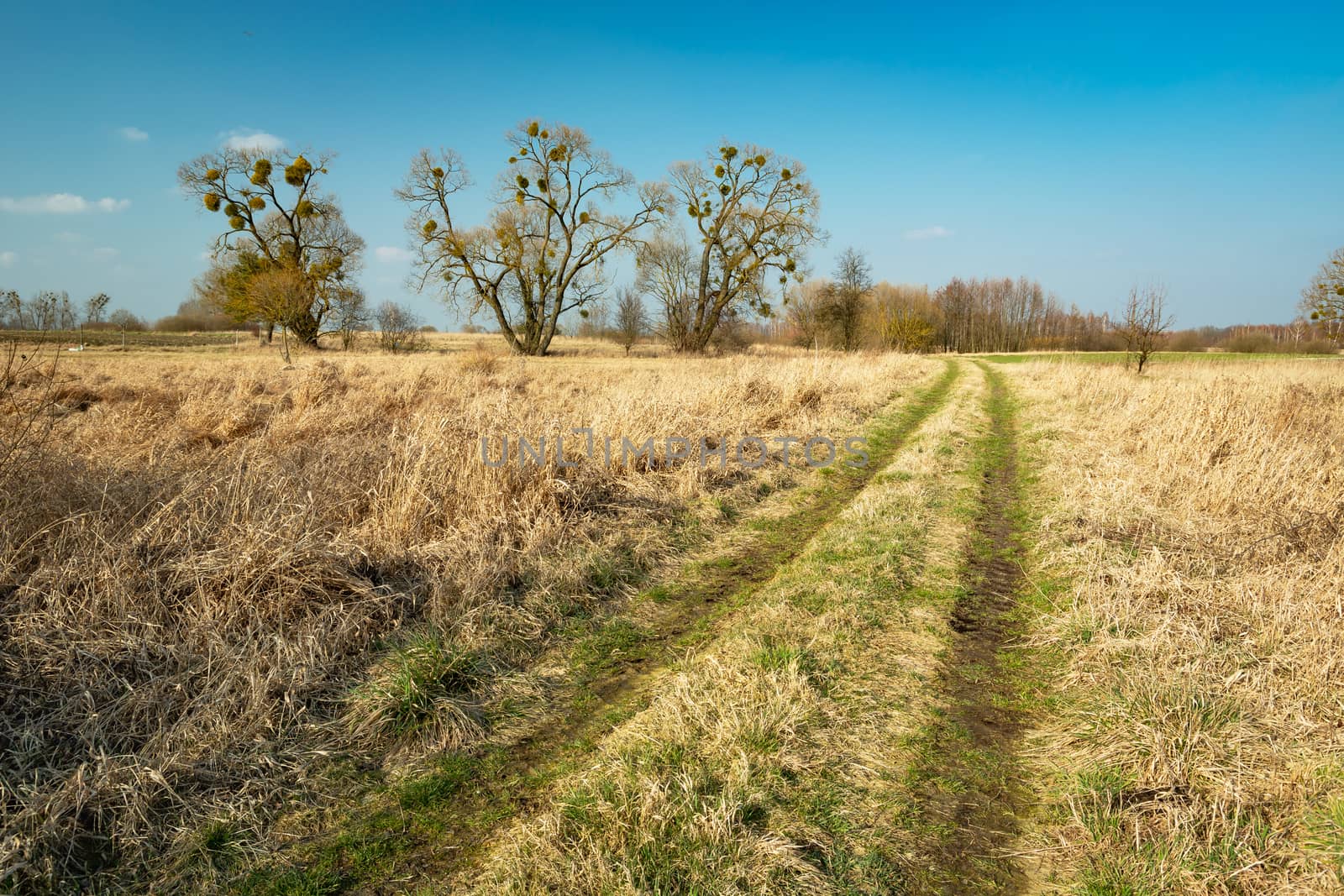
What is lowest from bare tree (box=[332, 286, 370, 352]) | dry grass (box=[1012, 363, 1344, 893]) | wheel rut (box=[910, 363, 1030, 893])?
Answer: wheel rut (box=[910, 363, 1030, 893])

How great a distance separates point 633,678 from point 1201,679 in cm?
310

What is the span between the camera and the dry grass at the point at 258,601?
9.10 ft

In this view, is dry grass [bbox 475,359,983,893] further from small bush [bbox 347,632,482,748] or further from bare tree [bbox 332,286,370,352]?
bare tree [bbox 332,286,370,352]

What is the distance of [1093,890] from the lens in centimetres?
233

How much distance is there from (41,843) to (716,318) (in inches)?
1364

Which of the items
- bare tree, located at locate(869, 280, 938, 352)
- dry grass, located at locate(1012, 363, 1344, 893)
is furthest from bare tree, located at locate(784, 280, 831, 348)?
dry grass, located at locate(1012, 363, 1344, 893)

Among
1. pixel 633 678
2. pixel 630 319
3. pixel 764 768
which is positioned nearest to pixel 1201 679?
pixel 764 768

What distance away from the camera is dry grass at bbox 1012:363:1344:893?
244 centimetres

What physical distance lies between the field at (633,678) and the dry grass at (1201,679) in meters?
0.02

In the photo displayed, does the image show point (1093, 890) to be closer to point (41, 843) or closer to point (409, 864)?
point (409, 864)

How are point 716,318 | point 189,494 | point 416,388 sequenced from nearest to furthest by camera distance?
1. point 189,494
2. point 416,388
3. point 716,318

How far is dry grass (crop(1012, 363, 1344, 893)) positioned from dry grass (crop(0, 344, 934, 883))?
10.0 ft

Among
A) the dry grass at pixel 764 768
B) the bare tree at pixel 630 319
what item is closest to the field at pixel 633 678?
the dry grass at pixel 764 768

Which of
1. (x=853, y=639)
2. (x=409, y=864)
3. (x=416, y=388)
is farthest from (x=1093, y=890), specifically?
(x=416, y=388)
